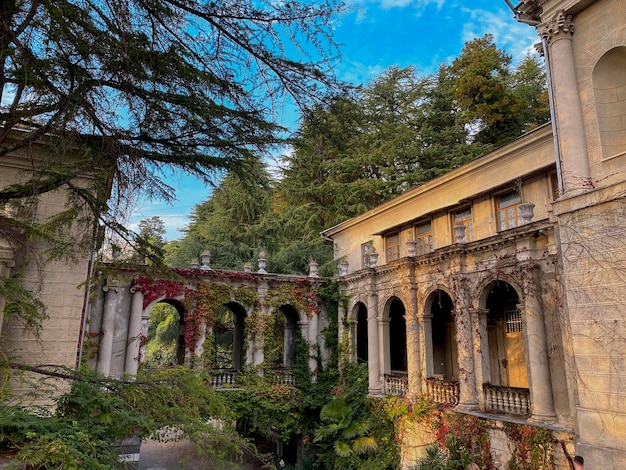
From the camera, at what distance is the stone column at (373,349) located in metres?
18.7

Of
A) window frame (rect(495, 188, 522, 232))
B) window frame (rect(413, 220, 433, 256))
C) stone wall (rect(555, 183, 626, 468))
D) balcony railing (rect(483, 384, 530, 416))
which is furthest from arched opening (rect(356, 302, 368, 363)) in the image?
stone wall (rect(555, 183, 626, 468))

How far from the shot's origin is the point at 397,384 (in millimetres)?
17734

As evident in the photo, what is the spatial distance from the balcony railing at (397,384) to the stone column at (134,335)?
10.3m

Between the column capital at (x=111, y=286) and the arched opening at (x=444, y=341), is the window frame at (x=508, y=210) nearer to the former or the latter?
Result: the arched opening at (x=444, y=341)

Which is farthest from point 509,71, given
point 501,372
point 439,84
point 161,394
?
point 161,394

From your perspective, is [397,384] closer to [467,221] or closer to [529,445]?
[529,445]

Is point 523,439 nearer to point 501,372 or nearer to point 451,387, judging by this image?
point 451,387

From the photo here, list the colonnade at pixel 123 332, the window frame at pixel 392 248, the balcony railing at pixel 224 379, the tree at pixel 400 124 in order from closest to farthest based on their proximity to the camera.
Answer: the colonnade at pixel 123 332 → the balcony railing at pixel 224 379 → the window frame at pixel 392 248 → the tree at pixel 400 124

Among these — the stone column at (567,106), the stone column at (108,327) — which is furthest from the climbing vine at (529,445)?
the stone column at (108,327)

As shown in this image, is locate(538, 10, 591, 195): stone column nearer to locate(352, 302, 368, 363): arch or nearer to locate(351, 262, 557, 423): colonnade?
locate(351, 262, 557, 423): colonnade

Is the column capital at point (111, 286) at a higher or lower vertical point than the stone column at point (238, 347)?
higher

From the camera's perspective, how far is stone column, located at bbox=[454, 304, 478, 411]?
46.0ft

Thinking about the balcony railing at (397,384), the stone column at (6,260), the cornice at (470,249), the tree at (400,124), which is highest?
the tree at (400,124)

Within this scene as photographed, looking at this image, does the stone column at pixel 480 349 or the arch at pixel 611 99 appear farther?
the stone column at pixel 480 349
